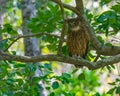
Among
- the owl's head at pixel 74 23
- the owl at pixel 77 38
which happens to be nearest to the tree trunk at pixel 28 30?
the owl at pixel 77 38

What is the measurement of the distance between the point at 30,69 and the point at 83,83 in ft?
12.3

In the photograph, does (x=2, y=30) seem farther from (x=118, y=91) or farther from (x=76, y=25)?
(x=118, y=91)

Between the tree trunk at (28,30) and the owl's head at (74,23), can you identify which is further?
the tree trunk at (28,30)

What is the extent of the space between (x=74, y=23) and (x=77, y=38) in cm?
13

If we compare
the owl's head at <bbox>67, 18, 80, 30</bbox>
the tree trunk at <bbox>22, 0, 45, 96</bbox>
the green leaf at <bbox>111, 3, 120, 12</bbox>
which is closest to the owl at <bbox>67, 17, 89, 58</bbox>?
the owl's head at <bbox>67, 18, 80, 30</bbox>

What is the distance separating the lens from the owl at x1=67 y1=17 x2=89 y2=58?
250cm

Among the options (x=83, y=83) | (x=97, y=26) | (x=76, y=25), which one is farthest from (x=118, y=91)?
(x=83, y=83)

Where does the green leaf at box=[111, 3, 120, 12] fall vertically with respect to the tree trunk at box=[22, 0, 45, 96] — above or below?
above

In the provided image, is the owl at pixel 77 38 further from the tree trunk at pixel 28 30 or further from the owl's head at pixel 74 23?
the tree trunk at pixel 28 30

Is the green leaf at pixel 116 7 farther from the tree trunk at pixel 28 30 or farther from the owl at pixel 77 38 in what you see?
the tree trunk at pixel 28 30

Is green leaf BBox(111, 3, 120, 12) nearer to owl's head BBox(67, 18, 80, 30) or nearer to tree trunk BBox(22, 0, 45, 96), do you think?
owl's head BBox(67, 18, 80, 30)

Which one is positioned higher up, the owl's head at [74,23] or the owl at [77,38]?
the owl's head at [74,23]

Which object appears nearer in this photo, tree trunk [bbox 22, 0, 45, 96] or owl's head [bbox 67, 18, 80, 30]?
owl's head [bbox 67, 18, 80, 30]

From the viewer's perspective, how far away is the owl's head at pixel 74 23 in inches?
97.8
